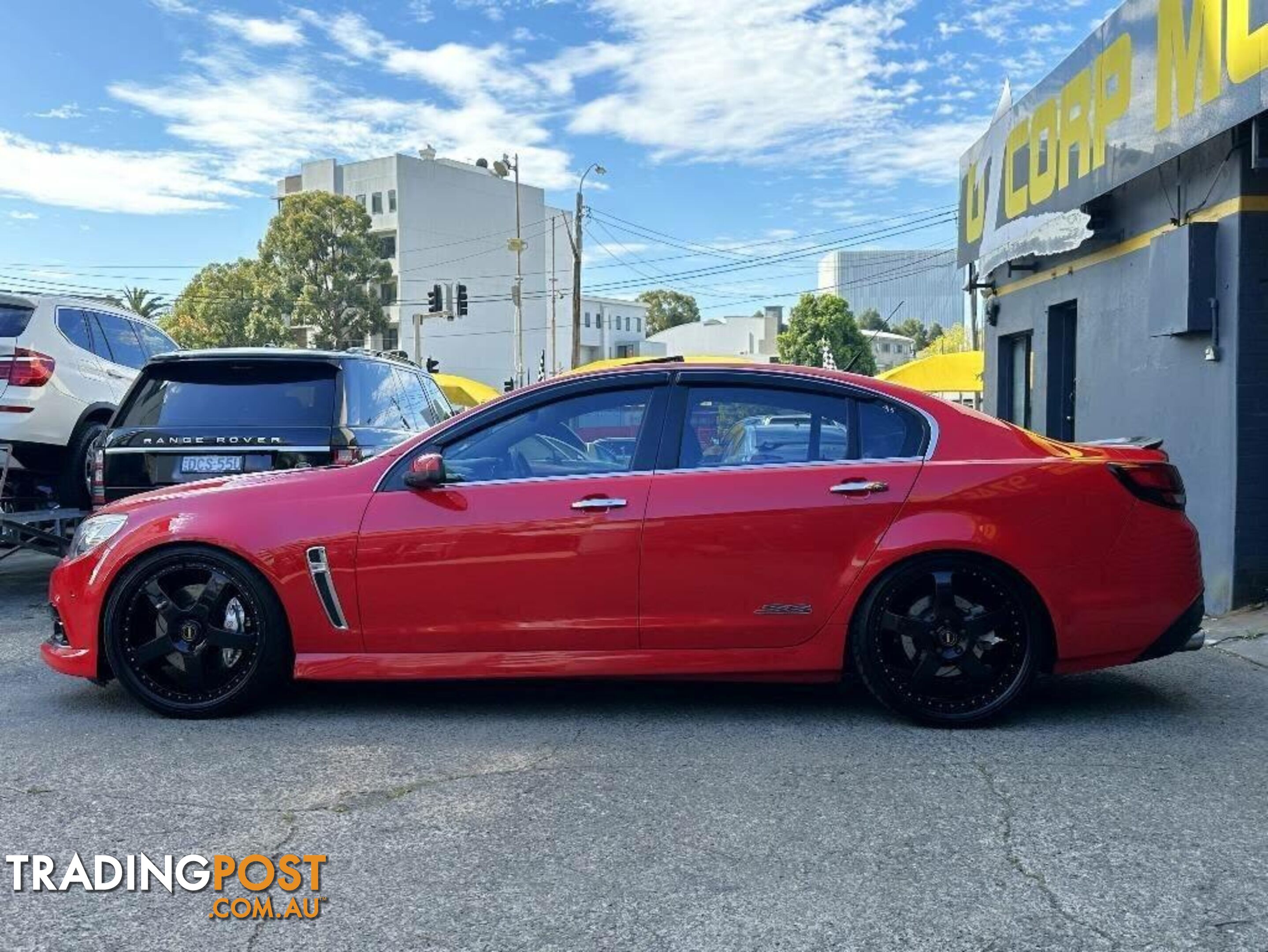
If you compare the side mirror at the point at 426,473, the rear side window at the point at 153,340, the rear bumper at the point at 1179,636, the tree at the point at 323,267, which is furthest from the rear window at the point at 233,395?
the tree at the point at 323,267

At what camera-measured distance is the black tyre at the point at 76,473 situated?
831cm

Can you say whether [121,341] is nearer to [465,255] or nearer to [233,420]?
[233,420]

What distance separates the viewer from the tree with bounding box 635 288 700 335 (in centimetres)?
10519

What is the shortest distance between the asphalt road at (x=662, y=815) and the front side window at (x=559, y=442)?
1.08m

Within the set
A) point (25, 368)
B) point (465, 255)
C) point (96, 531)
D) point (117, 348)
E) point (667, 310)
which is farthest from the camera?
point (667, 310)

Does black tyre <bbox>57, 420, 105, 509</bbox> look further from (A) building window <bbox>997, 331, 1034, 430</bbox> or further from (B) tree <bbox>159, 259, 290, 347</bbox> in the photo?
(B) tree <bbox>159, 259, 290, 347</bbox>

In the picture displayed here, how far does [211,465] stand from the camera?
6582 millimetres

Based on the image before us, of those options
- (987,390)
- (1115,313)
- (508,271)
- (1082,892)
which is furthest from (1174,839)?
(508,271)

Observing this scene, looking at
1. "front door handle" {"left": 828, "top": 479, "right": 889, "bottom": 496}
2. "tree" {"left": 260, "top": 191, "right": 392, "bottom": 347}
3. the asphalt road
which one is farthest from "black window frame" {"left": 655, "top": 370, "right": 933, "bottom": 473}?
"tree" {"left": 260, "top": 191, "right": 392, "bottom": 347}

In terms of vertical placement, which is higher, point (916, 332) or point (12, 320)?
point (916, 332)

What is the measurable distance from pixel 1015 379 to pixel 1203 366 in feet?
15.6

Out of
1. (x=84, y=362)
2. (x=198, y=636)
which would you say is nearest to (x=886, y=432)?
(x=198, y=636)

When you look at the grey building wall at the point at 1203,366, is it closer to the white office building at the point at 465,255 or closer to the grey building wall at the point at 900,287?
the white office building at the point at 465,255

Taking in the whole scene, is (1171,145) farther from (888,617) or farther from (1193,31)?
(888,617)
